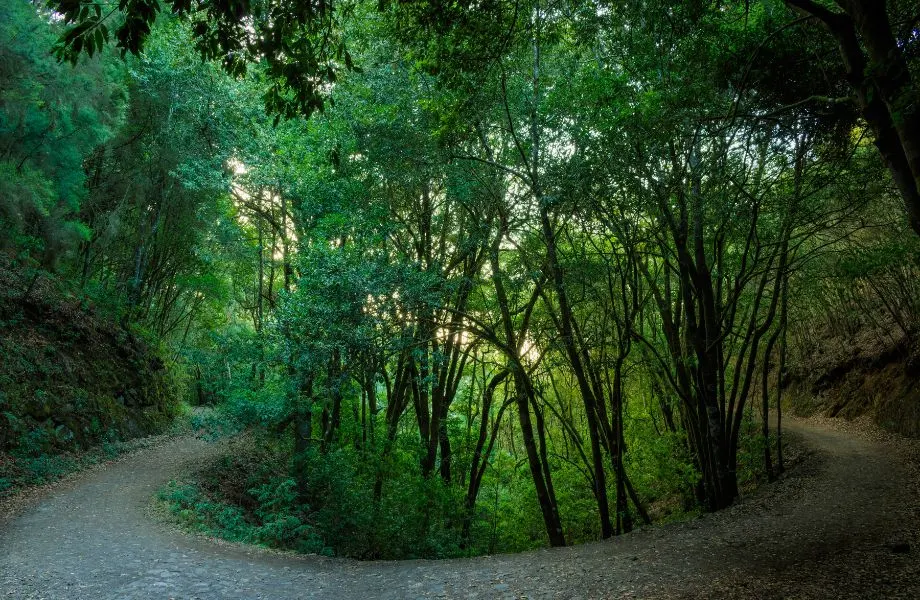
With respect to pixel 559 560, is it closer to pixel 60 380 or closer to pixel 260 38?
pixel 260 38

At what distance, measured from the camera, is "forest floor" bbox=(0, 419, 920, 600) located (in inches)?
202

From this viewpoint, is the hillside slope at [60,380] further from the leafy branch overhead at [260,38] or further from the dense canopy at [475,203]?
the leafy branch overhead at [260,38]

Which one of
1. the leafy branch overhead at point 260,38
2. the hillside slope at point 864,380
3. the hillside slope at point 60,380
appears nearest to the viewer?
the leafy branch overhead at point 260,38

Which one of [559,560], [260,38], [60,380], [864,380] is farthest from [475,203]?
[864,380]

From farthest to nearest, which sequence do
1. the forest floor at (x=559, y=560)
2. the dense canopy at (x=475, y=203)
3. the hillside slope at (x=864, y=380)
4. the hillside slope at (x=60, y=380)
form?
the hillside slope at (x=864, y=380) → the hillside slope at (x=60, y=380) → the dense canopy at (x=475, y=203) → the forest floor at (x=559, y=560)

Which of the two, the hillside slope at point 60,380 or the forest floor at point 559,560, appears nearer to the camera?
the forest floor at point 559,560

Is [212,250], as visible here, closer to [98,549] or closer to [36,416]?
[36,416]

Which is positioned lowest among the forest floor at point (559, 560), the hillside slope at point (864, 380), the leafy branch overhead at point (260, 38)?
the forest floor at point (559, 560)

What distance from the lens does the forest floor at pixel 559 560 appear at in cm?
512

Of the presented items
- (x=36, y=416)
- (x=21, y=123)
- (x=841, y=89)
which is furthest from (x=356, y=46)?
(x=36, y=416)

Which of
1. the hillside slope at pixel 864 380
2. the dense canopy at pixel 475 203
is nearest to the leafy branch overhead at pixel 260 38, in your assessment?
the dense canopy at pixel 475 203

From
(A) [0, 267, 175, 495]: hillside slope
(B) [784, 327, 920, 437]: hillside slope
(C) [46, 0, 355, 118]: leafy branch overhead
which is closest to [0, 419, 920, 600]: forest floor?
(A) [0, 267, 175, 495]: hillside slope

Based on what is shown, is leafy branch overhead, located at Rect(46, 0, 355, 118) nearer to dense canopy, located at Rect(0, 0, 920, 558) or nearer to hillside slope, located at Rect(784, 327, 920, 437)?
dense canopy, located at Rect(0, 0, 920, 558)

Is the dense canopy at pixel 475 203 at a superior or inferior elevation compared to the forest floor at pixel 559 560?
superior
